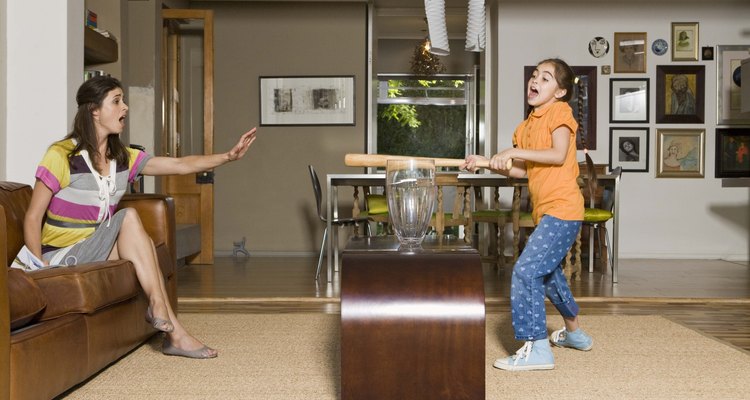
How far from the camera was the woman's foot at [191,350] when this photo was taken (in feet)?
10.4

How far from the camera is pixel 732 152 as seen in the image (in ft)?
26.5

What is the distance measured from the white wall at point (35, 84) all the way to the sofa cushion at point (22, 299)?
→ 1.61 meters

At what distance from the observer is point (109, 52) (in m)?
5.32

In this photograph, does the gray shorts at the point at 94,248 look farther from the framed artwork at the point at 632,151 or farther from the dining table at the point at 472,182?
the framed artwork at the point at 632,151

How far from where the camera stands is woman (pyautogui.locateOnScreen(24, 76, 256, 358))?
2.98 metres

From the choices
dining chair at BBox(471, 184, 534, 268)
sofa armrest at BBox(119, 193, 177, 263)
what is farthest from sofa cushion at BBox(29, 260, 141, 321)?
dining chair at BBox(471, 184, 534, 268)

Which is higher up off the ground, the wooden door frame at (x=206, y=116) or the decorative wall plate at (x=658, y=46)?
the decorative wall plate at (x=658, y=46)

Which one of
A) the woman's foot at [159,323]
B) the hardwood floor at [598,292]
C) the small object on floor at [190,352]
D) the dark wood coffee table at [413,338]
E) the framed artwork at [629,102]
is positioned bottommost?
the hardwood floor at [598,292]

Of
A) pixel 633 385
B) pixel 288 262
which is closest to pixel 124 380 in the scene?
pixel 633 385

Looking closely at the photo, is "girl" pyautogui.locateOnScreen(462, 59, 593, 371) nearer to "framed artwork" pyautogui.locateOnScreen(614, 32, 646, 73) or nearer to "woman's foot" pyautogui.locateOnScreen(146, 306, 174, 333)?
"woman's foot" pyautogui.locateOnScreen(146, 306, 174, 333)

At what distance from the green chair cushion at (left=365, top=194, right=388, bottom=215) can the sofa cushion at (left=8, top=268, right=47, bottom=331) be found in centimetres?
397

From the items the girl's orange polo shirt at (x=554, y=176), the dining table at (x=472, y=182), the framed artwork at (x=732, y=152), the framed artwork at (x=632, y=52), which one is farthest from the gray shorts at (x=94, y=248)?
the framed artwork at (x=732, y=152)

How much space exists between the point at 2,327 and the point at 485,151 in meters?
6.74

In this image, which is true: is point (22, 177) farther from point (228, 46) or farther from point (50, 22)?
point (228, 46)
